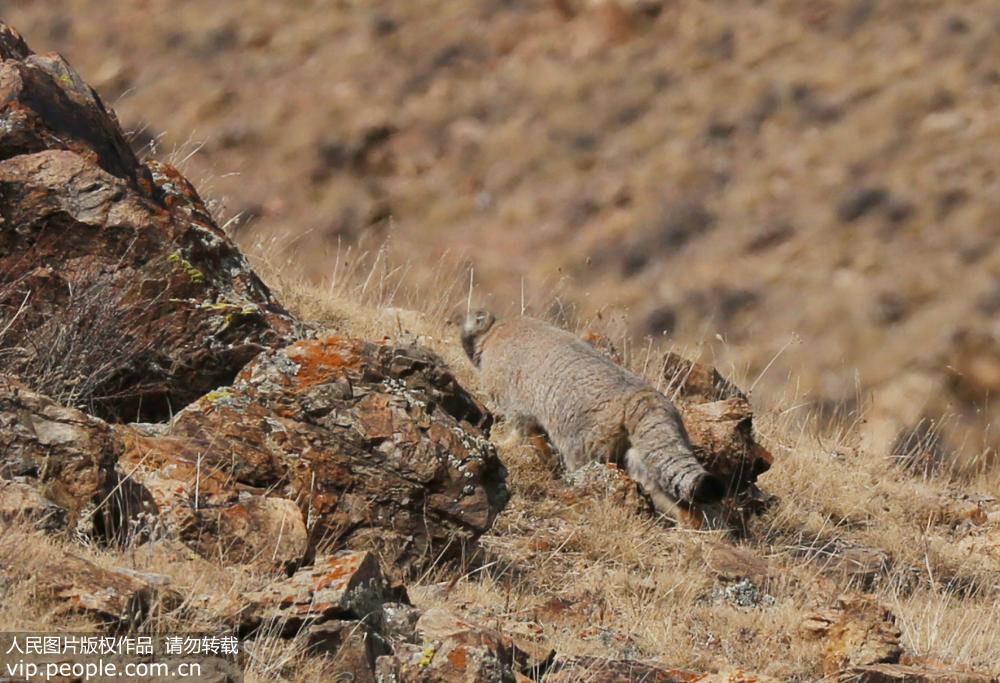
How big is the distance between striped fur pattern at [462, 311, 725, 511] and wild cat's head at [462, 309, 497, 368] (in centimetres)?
19

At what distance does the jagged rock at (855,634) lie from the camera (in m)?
4.63

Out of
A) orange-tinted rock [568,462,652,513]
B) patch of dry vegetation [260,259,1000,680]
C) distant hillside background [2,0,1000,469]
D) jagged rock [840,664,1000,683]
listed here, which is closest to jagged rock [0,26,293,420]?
patch of dry vegetation [260,259,1000,680]

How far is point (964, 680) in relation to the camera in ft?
14.3

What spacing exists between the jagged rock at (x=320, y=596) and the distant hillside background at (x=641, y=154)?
223 inches

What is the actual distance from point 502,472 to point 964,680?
2.03m

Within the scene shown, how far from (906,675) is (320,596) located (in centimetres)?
180

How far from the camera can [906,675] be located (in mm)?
4332

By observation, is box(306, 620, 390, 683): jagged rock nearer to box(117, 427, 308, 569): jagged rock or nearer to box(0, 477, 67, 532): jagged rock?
box(117, 427, 308, 569): jagged rock

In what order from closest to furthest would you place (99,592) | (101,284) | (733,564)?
(99,592)
(101,284)
(733,564)

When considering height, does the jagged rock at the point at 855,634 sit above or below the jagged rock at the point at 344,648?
below

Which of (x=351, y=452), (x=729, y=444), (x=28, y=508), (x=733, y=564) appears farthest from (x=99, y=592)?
(x=729, y=444)

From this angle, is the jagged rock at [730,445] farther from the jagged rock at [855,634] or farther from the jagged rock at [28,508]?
the jagged rock at [28,508]

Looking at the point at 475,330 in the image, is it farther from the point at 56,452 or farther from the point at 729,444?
the point at 56,452

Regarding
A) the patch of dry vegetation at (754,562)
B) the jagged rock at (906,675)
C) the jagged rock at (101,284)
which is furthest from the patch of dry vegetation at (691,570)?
the jagged rock at (101,284)
